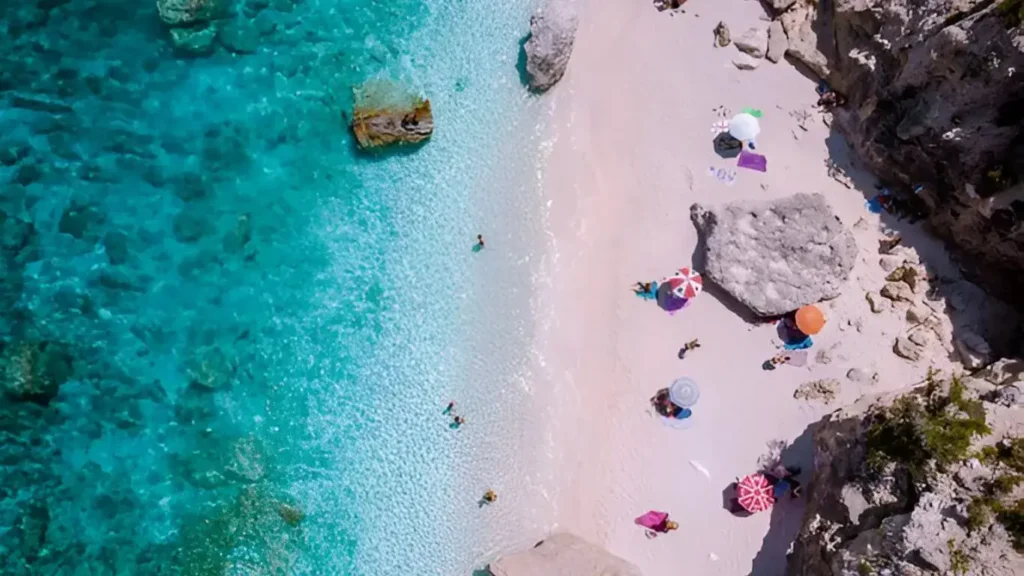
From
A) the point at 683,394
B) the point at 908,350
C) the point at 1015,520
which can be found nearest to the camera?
the point at 1015,520

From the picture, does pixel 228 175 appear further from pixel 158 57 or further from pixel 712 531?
pixel 712 531

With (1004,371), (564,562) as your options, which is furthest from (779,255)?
(564,562)

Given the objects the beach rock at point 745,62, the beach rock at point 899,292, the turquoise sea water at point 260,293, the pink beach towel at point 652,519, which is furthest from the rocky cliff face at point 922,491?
the beach rock at point 745,62

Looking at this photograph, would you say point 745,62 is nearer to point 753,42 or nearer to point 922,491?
point 753,42

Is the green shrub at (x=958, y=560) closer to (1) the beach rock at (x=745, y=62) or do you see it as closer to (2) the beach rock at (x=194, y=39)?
(1) the beach rock at (x=745, y=62)

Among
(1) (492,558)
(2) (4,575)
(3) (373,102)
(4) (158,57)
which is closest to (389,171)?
(3) (373,102)
